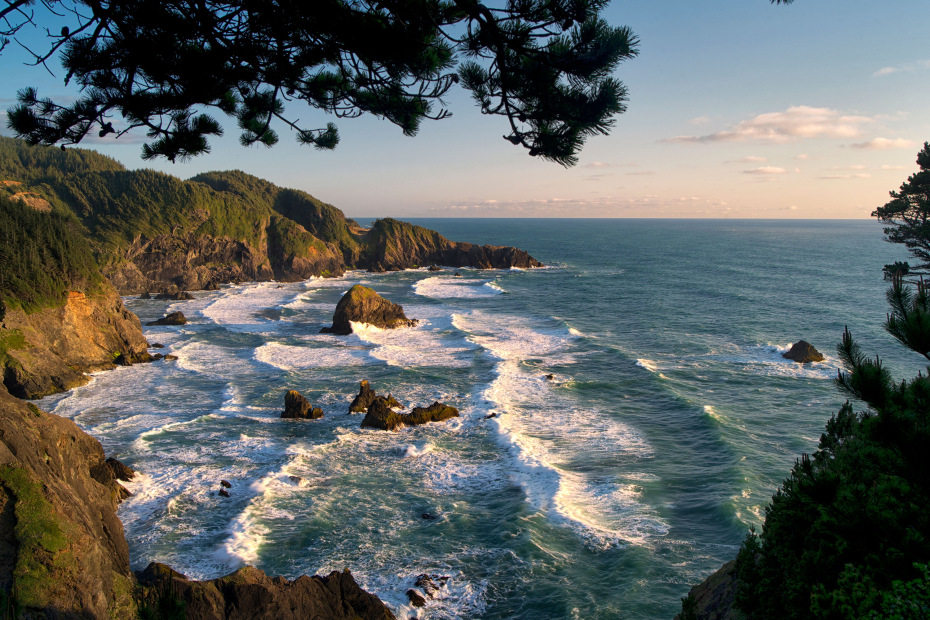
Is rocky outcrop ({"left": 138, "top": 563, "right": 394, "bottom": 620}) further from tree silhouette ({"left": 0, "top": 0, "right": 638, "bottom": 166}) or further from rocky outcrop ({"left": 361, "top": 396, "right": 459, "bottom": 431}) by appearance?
rocky outcrop ({"left": 361, "top": 396, "right": 459, "bottom": 431})

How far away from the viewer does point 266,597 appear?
40.2ft

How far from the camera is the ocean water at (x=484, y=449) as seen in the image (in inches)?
631

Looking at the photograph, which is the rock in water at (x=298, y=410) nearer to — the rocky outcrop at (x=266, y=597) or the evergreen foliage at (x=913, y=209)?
the rocky outcrop at (x=266, y=597)

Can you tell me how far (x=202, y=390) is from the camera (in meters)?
31.8

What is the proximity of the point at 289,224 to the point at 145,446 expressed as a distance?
243 ft

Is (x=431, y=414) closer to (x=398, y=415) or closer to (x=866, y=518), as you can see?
(x=398, y=415)

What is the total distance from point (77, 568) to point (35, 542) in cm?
88

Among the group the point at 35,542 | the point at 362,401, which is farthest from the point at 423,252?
the point at 35,542

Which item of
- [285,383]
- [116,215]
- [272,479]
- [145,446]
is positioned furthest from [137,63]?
[116,215]

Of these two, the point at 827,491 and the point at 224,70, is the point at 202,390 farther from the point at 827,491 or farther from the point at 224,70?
the point at 827,491

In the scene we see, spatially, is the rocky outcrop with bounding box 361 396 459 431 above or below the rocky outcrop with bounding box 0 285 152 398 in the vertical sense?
below

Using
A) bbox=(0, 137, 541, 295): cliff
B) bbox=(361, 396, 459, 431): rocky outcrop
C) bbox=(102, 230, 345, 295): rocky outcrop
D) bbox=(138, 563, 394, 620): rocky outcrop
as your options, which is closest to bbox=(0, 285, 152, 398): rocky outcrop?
bbox=(361, 396, 459, 431): rocky outcrop

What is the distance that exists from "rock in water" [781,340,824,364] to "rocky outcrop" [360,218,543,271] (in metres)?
60.8

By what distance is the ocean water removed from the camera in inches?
631
